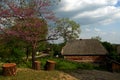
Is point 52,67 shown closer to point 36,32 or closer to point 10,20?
point 36,32

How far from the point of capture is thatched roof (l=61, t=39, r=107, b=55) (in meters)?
47.3

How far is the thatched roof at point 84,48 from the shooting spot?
155 ft

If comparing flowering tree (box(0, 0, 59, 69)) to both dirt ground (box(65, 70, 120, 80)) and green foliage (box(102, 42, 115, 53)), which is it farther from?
green foliage (box(102, 42, 115, 53))

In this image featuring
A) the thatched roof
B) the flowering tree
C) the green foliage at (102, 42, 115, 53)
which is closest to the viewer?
the flowering tree

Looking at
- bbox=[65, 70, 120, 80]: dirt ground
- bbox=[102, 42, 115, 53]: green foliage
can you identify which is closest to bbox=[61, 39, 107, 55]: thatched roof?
bbox=[102, 42, 115, 53]: green foliage

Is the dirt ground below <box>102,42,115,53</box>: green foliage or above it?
below

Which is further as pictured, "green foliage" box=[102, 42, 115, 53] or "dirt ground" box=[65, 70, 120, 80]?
"green foliage" box=[102, 42, 115, 53]

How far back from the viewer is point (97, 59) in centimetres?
4681

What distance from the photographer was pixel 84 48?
160 feet

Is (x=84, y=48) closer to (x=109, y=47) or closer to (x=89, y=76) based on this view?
(x=109, y=47)

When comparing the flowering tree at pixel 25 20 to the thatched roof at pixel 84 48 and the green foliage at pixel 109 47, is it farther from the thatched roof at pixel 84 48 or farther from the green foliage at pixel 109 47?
the green foliage at pixel 109 47

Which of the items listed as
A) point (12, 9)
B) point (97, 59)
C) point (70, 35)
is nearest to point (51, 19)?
point (70, 35)

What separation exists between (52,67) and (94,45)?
2943 cm

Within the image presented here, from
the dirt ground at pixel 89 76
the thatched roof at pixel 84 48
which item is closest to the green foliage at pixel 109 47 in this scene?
the thatched roof at pixel 84 48
